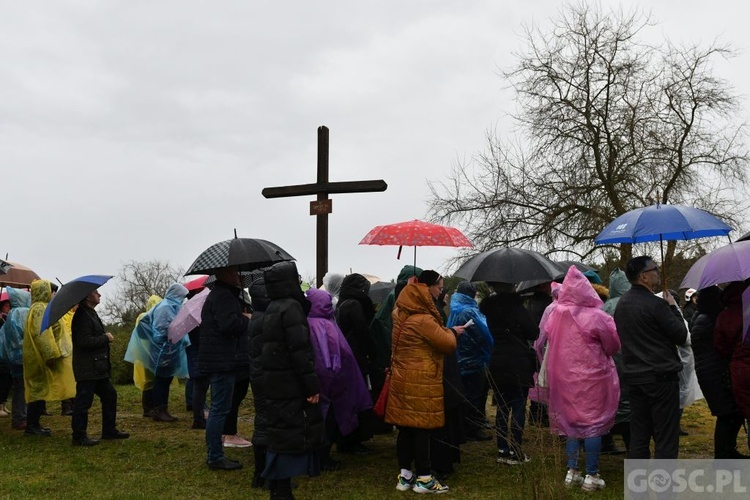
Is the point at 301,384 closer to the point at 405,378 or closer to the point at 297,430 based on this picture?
the point at 297,430

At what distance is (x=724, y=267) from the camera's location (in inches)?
222

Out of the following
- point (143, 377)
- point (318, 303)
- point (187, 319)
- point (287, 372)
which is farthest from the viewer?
point (143, 377)

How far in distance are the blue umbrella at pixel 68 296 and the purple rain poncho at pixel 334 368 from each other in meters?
2.47

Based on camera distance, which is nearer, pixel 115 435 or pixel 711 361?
pixel 711 361

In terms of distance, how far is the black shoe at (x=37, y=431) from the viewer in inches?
340

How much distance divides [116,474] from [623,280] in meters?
4.78

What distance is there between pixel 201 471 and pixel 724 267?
4.65m

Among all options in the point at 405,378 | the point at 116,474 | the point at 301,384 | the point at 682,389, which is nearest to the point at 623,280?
the point at 682,389

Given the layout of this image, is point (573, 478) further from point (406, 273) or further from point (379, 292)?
point (379, 292)

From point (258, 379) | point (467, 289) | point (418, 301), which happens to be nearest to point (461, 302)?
point (467, 289)

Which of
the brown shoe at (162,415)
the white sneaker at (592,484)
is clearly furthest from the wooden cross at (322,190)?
the white sneaker at (592,484)

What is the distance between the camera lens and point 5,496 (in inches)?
236

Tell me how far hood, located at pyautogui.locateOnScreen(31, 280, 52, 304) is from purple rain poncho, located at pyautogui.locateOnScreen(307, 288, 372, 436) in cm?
360

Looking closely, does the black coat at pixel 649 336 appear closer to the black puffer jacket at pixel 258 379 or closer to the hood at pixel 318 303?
the hood at pixel 318 303
